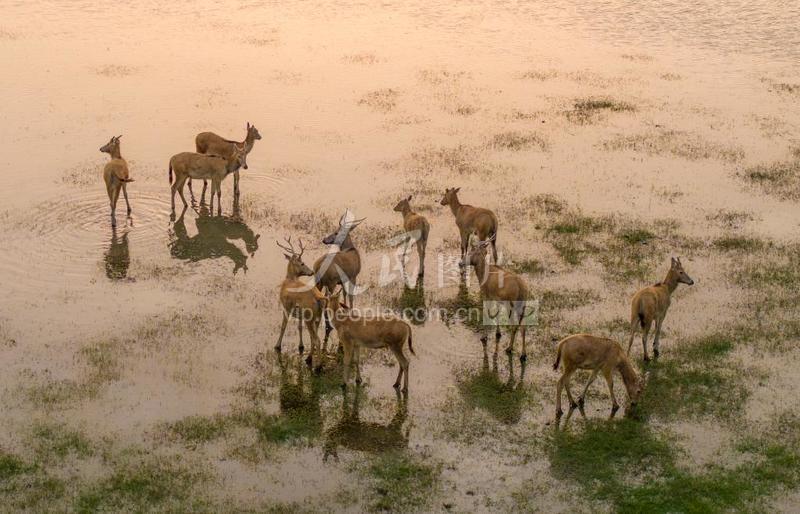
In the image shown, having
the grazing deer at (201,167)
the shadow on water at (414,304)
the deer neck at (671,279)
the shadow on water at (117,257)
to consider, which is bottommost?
the shadow on water at (414,304)

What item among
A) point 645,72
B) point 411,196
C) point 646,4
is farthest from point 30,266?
point 646,4

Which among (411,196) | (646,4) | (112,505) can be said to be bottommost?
(112,505)

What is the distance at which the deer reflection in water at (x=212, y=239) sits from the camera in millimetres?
18953

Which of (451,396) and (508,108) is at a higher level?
(508,108)

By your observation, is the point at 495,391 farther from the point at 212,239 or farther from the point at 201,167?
the point at 201,167

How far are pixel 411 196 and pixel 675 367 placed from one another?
6.78m

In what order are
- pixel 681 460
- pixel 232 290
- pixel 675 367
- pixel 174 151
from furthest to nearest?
pixel 174 151 < pixel 232 290 < pixel 675 367 < pixel 681 460

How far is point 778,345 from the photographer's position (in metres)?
16.1

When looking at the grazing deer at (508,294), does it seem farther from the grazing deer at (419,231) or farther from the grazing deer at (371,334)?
the grazing deer at (419,231)

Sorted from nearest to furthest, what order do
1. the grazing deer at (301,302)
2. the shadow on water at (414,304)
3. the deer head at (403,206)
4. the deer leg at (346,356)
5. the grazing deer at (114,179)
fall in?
the deer leg at (346,356) → the grazing deer at (301,302) → the shadow on water at (414,304) → the deer head at (403,206) → the grazing deer at (114,179)

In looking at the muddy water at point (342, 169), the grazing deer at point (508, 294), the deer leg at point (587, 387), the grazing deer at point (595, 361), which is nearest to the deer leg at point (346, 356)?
the muddy water at point (342, 169)

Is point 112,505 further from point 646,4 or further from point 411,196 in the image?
point 646,4

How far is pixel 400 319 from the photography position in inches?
590

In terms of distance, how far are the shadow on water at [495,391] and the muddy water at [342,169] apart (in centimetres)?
5
